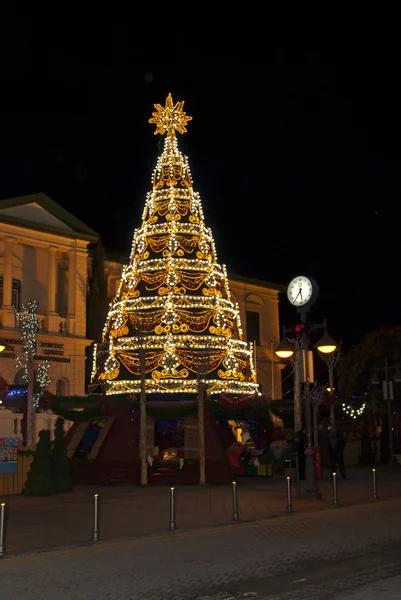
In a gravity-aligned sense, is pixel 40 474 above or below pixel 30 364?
below

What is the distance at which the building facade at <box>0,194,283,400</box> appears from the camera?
38.9 meters

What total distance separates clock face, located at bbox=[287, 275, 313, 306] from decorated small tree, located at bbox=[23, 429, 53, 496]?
758cm

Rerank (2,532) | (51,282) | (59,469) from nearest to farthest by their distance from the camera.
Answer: (2,532) < (59,469) < (51,282)

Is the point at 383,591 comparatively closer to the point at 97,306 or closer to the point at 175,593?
the point at 175,593

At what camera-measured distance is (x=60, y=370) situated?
4019cm

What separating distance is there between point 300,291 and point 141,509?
6.59 meters

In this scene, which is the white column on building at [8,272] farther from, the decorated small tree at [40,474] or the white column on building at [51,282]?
the decorated small tree at [40,474]

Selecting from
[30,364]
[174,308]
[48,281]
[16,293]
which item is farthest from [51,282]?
[30,364]

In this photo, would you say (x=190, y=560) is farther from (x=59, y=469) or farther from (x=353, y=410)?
(x=353, y=410)

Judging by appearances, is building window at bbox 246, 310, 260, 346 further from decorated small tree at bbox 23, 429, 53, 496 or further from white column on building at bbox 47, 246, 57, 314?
decorated small tree at bbox 23, 429, 53, 496

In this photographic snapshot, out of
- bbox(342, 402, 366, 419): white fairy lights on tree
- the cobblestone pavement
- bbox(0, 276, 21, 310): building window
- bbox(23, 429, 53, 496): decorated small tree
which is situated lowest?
the cobblestone pavement

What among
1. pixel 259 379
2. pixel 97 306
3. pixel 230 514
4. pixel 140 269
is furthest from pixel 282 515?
pixel 259 379

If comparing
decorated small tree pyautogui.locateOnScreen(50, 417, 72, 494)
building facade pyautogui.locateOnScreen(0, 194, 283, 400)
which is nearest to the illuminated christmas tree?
decorated small tree pyautogui.locateOnScreen(50, 417, 72, 494)

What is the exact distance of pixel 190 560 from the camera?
10133 mm
